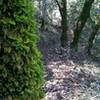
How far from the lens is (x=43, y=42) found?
659 inches

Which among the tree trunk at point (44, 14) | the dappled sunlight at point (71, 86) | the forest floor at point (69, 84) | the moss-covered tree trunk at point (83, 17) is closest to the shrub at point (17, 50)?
the forest floor at point (69, 84)

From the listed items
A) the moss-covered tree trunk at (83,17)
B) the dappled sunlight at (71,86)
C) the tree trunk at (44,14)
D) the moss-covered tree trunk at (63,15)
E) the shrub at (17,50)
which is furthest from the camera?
the tree trunk at (44,14)

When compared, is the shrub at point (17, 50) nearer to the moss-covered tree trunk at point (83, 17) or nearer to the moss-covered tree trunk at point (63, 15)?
the moss-covered tree trunk at point (83, 17)

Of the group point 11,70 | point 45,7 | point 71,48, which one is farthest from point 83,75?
point 45,7

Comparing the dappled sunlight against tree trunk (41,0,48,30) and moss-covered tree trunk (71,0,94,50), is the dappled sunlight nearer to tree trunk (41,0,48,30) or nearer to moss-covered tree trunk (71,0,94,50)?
moss-covered tree trunk (71,0,94,50)

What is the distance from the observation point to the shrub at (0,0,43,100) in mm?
3598

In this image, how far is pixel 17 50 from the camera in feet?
12.0

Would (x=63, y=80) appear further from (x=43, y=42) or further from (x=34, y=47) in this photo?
(x=43, y=42)

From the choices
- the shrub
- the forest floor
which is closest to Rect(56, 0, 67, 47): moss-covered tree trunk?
the forest floor

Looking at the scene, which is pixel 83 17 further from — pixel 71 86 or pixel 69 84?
pixel 71 86

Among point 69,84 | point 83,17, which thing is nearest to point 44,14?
point 83,17

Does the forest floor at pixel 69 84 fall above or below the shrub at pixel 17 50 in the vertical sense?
below

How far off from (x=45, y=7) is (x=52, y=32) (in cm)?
179

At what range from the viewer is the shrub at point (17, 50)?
360 centimetres
